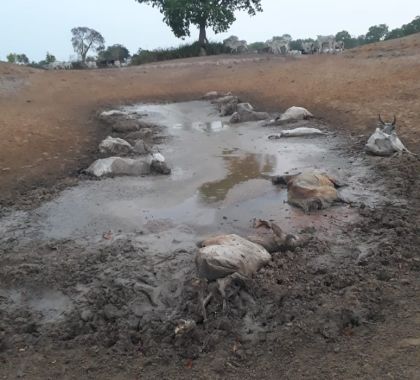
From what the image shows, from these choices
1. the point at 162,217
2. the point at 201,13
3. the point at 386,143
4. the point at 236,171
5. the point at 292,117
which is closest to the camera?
the point at 162,217

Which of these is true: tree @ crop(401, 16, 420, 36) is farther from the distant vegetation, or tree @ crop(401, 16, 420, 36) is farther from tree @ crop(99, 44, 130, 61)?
tree @ crop(99, 44, 130, 61)

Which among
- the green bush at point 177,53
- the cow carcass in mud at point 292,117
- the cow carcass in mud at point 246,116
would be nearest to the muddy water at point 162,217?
the cow carcass in mud at point 292,117

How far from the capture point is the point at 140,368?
3.08 metres

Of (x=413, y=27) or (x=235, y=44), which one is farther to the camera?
(x=413, y=27)

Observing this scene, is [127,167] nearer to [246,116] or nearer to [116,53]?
[246,116]

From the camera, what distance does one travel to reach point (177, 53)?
86.4 ft

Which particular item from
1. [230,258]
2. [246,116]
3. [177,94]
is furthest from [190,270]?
[177,94]

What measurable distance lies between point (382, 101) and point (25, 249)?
7.66 meters

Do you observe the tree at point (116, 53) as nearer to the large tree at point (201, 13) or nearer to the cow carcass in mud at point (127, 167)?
the large tree at point (201, 13)

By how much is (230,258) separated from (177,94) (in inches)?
455

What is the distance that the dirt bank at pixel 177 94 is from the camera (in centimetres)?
770

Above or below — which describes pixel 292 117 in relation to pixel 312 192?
below

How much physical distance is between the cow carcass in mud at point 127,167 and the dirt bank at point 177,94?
54 cm

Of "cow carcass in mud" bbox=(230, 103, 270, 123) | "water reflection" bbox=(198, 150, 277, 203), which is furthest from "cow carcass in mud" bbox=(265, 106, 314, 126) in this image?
"water reflection" bbox=(198, 150, 277, 203)
